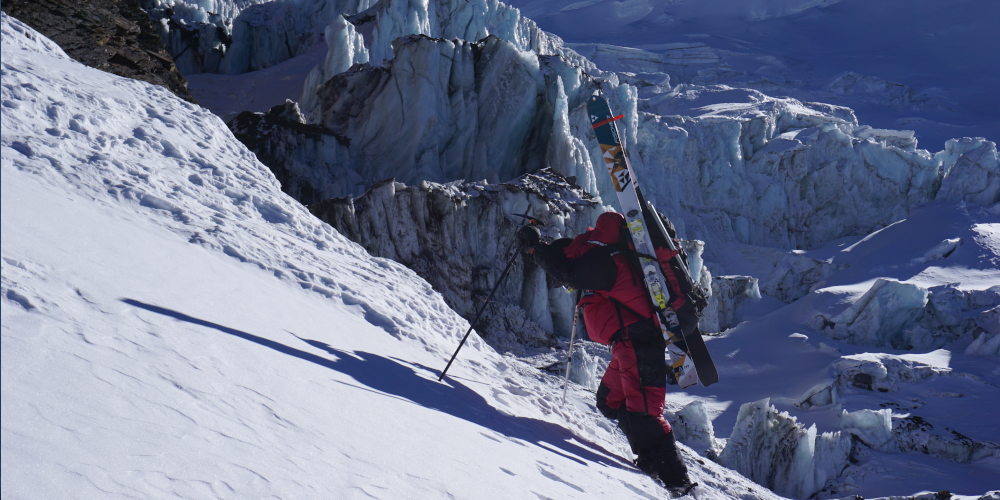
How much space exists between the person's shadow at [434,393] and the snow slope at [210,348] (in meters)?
0.02

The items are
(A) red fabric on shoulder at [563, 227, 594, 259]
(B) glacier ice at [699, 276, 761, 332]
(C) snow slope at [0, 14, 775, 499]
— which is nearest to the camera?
(C) snow slope at [0, 14, 775, 499]

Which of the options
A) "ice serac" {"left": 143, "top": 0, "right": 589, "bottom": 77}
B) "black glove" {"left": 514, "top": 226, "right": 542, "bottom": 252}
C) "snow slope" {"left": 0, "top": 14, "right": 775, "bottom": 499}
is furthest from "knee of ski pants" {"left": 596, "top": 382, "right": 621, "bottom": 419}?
"ice serac" {"left": 143, "top": 0, "right": 589, "bottom": 77}

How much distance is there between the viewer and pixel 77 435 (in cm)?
141

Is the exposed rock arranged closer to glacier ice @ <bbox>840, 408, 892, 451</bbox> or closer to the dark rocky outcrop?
the dark rocky outcrop

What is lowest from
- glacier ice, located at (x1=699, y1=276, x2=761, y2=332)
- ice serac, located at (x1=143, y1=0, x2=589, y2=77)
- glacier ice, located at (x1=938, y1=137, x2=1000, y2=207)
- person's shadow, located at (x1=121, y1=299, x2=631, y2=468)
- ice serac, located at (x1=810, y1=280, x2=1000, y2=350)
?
glacier ice, located at (x1=699, y1=276, x2=761, y2=332)

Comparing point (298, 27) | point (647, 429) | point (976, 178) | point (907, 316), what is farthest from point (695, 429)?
point (298, 27)

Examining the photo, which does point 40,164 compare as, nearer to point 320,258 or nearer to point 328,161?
point 320,258

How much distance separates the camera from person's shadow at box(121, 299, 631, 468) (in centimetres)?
280

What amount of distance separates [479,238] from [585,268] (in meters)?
7.73

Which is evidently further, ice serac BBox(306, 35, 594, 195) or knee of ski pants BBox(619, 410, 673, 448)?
ice serac BBox(306, 35, 594, 195)

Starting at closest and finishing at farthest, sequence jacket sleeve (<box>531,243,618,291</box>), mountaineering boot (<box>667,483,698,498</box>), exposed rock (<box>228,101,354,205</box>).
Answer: mountaineering boot (<box>667,483,698,498</box>), jacket sleeve (<box>531,243,618,291</box>), exposed rock (<box>228,101,354,205</box>)

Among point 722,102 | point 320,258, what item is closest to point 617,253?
point 320,258

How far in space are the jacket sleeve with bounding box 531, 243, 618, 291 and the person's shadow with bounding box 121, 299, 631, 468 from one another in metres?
1.01

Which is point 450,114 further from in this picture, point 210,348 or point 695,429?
point 210,348
